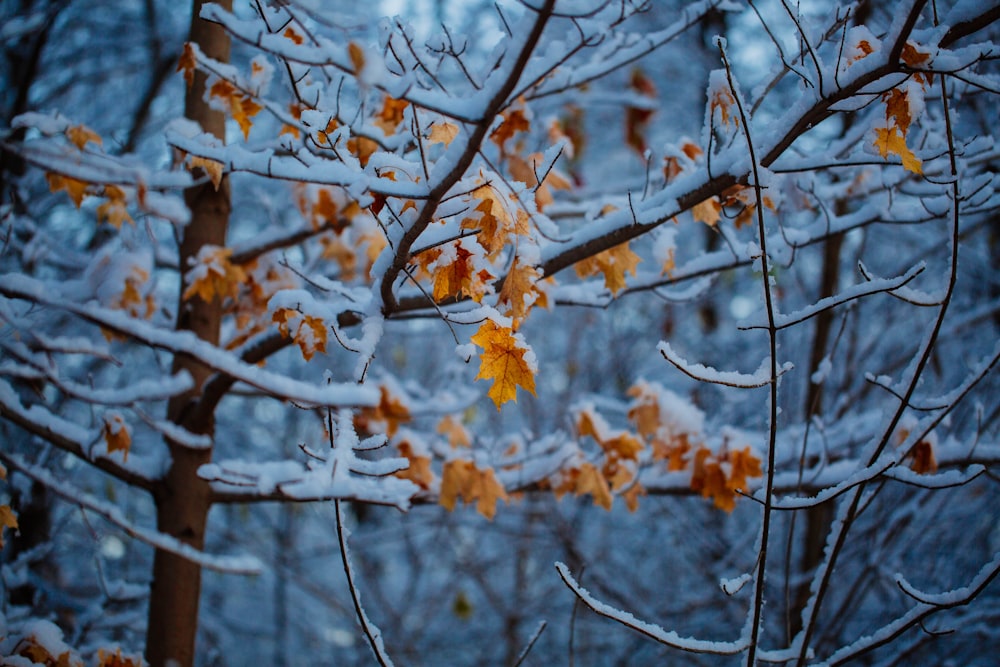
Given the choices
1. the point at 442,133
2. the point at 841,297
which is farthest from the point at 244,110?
the point at 841,297

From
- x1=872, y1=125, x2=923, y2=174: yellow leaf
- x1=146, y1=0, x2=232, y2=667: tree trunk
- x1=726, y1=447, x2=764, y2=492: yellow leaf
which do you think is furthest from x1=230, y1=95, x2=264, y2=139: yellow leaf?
x1=726, y1=447, x2=764, y2=492: yellow leaf

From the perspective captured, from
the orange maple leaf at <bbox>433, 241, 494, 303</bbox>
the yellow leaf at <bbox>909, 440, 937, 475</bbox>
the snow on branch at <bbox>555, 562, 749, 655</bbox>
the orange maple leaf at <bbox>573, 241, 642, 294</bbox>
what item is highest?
the orange maple leaf at <bbox>573, 241, 642, 294</bbox>

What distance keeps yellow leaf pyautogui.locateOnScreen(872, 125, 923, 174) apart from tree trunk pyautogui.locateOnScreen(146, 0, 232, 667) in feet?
6.21

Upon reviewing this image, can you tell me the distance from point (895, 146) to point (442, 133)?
967 mm

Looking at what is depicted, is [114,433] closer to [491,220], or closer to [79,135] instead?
[79,135]

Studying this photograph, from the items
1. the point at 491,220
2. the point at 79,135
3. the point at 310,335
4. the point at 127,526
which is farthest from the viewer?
the point at 79,135

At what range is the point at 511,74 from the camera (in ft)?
3.29

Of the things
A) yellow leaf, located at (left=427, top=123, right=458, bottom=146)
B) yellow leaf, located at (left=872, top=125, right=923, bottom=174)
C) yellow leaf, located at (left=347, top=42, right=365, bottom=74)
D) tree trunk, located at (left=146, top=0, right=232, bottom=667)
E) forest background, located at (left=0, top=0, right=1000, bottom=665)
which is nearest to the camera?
yellow leaf, located at (left=347, top=42, right=365, bottom=74)

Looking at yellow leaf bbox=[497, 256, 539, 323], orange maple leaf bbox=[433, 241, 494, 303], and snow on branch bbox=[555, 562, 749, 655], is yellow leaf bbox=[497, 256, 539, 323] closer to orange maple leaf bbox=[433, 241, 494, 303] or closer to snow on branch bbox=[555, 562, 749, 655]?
orange maple leaf bbox=[433, 241, 494, 303]

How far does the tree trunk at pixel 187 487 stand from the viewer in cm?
217

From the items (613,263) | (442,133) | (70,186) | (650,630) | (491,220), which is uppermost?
(70,186)

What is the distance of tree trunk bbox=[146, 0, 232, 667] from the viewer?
2.17m

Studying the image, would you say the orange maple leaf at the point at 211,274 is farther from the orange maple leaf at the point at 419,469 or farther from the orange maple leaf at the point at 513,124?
the orange maple leaf at the point at 513,124

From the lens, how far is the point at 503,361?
134 cm
